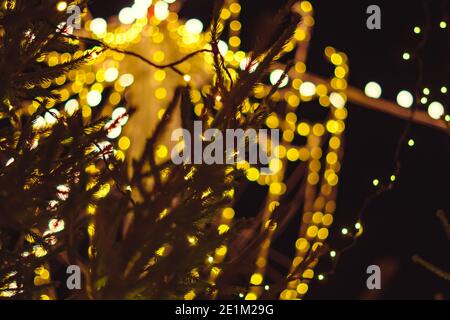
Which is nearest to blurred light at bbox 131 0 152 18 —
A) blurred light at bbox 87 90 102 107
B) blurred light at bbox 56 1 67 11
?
blurred light at bbox 87 90 102 107

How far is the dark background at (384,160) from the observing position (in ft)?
11.2

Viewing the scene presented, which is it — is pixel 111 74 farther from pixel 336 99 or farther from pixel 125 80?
pixel 336 99

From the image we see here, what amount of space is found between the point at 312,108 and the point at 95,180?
269 cm

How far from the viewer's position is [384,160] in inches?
141

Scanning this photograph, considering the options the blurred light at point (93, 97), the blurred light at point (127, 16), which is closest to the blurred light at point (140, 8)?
the blurred light at point (127, 16)

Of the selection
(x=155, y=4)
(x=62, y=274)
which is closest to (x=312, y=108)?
(x=155, y=4)

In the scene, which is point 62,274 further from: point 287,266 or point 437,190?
point 437,190

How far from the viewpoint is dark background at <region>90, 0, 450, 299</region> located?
11.2ft

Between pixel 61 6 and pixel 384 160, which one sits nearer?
pixel 61 6

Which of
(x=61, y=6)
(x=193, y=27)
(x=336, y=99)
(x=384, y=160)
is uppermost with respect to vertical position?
(x=61, y=6)

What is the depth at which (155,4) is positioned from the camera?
264 cm

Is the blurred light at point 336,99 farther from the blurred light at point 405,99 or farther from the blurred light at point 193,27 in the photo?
the blurred light at point 193,27

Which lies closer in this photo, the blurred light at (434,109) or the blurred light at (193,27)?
the blurred light at (434,109)

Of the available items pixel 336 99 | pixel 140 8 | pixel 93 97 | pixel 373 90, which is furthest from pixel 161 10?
pixel 373 90
